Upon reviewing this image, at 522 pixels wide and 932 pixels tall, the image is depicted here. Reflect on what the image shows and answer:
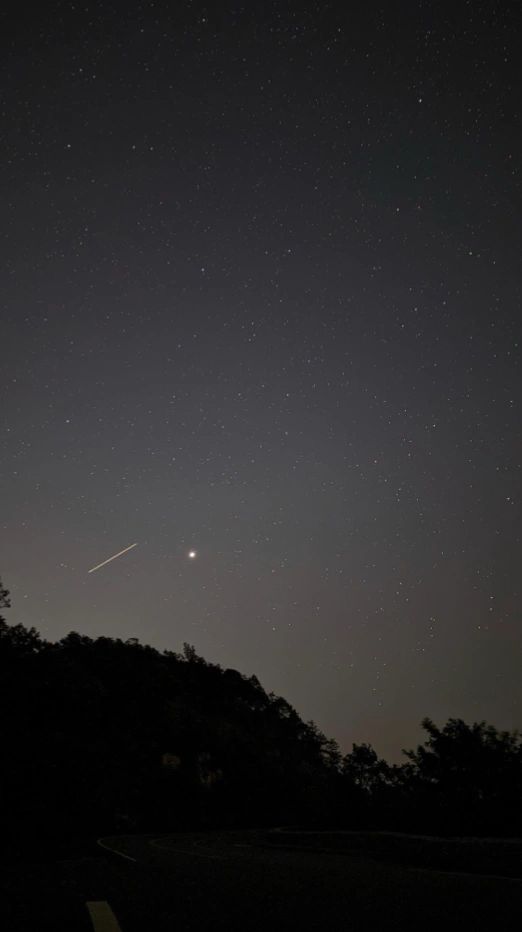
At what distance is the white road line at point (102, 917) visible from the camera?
4215mm

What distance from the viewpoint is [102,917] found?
15.5 feet

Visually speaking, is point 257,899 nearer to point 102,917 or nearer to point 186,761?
point 102,917

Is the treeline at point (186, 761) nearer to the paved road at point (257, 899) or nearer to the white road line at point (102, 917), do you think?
the paved road at point (257, 899)

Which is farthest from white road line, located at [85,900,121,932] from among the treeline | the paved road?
the treeline

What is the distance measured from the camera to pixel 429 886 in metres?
7.05

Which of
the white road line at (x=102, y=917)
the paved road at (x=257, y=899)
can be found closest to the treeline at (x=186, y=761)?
the paved road at (x=257, y=899)

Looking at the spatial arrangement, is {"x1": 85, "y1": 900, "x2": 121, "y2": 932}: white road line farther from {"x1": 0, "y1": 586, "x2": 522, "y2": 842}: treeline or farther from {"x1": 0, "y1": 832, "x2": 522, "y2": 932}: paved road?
{"x1": 0, "y1": 586, "x2": 522, "y2": 842}: treeline

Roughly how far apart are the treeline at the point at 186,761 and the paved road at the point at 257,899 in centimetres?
1453

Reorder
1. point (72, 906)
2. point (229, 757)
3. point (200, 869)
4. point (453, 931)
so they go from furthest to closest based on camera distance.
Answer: point (229, 757), point (200, 869), point (72, 906), point (453, 931)

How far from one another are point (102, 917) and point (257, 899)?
1.75 metres

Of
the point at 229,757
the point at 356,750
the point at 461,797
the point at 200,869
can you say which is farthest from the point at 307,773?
the point at 200,869

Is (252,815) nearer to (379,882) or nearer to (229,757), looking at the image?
(229,757)

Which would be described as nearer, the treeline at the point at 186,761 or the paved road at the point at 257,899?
the paved road at the point at 257,899

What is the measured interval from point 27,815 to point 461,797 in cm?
2649
